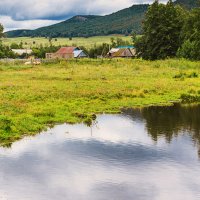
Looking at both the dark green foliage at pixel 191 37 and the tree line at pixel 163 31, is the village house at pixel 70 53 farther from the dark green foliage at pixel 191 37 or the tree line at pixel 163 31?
the dark green foliage at pixel 191 37

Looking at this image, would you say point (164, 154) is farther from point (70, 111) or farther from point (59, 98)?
point (59, 98)

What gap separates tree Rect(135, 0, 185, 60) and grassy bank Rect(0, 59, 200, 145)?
3515 centimetres

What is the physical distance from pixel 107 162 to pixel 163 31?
Result: 76.0 m

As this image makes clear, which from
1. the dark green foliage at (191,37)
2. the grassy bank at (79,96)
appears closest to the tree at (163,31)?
the dark green foliage at (191,37)

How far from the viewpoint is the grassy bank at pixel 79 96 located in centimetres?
2970

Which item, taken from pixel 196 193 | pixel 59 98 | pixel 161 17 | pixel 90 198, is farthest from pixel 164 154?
pixel 161 17

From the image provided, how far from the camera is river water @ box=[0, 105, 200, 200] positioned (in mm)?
17594

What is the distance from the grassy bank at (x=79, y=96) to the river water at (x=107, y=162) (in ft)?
5.54

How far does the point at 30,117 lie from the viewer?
97.8 feet

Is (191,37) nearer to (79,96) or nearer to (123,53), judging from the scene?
(79,96)

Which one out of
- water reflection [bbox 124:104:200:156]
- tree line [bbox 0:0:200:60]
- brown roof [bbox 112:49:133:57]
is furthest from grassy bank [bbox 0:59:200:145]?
brown roof [bbox 112:49:133:57]

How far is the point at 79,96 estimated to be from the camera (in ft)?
131

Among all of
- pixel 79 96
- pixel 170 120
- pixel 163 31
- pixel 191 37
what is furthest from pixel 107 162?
pixel 163 31

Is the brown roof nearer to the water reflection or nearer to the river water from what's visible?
the water reflection
